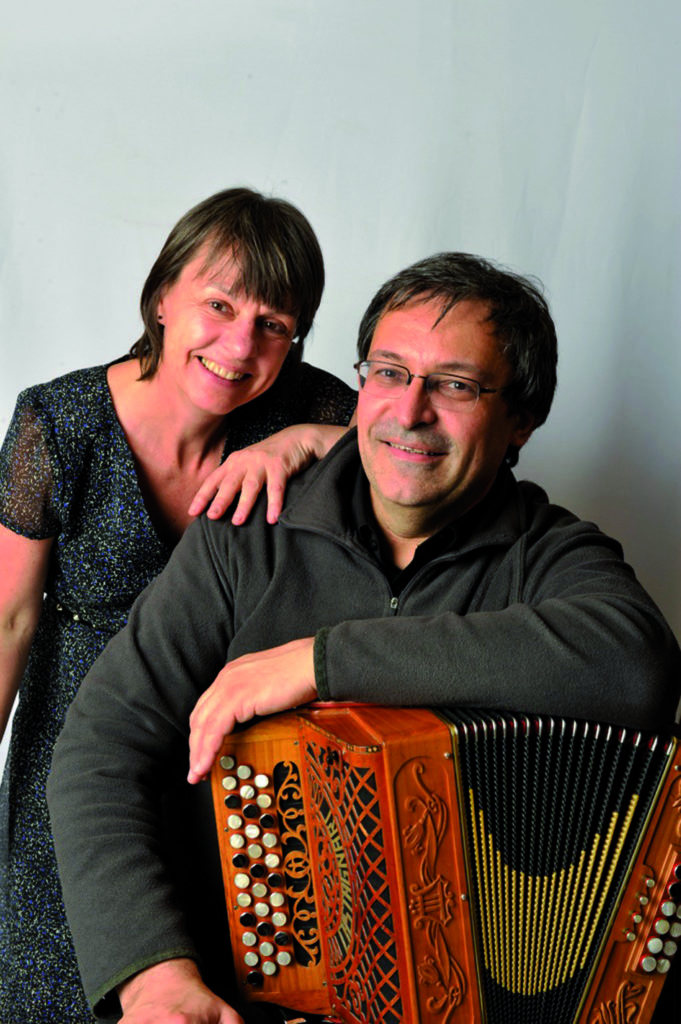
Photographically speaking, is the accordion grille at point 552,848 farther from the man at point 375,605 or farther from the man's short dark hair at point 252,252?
the man's short dark hair at point 252,252

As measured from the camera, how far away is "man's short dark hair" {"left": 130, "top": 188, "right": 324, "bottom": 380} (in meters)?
2.13

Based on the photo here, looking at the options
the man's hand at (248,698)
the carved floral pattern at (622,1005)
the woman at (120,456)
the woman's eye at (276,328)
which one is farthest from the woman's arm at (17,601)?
the carved floral pattern at (622,1005)

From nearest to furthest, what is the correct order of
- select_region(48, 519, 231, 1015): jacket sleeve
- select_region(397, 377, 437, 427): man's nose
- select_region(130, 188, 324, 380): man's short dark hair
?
select_region(48, 519, 231, 1015): jacket sleeve → select_region(397, 377, 437, 427): man's nose → select_region(130, 188, 324, 380): man's short dark hair

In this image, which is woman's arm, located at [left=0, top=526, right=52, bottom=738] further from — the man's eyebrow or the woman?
the man's eyebrow

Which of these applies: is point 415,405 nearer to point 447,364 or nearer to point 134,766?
point 447,364

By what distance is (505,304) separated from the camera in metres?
1.92

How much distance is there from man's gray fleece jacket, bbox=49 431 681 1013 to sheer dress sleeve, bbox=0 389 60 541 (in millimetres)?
374

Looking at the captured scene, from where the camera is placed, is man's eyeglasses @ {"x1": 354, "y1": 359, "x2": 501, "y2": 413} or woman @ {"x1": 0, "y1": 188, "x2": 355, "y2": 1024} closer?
man's eyeglasses @ {"x1": 354, "y1": 359, "x2": 501, "y2": 413}

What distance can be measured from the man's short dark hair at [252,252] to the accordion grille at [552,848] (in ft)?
3.22

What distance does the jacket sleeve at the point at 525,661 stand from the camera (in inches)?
60.5

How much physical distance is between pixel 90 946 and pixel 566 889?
675 mm

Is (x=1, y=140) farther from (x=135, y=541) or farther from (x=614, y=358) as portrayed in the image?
(x=614, y=358)

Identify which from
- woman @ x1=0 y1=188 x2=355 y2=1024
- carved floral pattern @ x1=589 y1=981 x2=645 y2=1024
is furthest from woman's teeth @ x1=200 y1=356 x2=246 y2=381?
carved floral pattern @ x1=589 y1=981 x2=645 y2=1024

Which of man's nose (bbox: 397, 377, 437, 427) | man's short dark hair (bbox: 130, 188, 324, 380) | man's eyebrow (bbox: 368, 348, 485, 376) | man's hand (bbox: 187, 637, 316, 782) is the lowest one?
man's hand (bbox: 187, 637, 316, 782)
